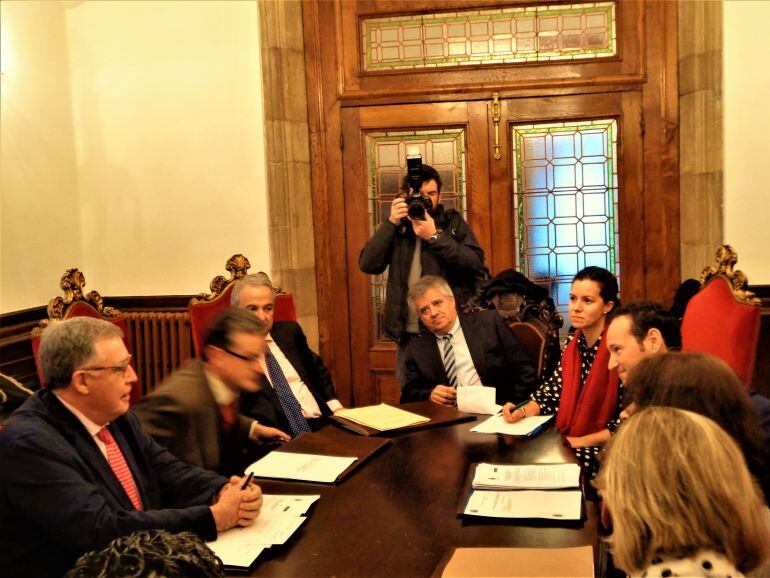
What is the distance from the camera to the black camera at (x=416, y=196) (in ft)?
13.4

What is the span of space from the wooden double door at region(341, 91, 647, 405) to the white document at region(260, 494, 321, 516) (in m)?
2.97

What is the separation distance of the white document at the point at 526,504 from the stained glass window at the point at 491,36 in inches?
134

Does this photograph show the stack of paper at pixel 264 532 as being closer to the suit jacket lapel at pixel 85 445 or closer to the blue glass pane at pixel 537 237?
the suit jacket lapel at pixel 85 445

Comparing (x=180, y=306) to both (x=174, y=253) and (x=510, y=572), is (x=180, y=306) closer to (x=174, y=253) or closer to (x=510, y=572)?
(x=174, y=253)

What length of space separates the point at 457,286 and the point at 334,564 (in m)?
2.55

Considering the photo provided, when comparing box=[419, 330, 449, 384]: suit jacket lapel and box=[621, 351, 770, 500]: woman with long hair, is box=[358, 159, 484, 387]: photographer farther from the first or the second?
box=[621, 351, 770, 500]: woman with long hair

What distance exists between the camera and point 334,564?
172cm

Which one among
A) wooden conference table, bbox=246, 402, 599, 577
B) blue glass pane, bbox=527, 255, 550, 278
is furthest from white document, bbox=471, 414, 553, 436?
blue glass pane, bbox=527, 255, 550, 278

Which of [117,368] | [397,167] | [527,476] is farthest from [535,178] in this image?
[117,368]

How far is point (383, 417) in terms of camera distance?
2947mm

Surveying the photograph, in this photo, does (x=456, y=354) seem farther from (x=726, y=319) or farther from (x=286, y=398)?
(x=726, y=319)

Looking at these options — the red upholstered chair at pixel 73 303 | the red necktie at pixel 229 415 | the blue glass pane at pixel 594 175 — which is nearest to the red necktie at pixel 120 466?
the red necktie at pixel 229 415

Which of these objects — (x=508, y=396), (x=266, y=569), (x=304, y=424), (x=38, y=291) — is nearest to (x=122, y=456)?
(x=266, y=569)

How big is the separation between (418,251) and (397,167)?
1066 millimetres
